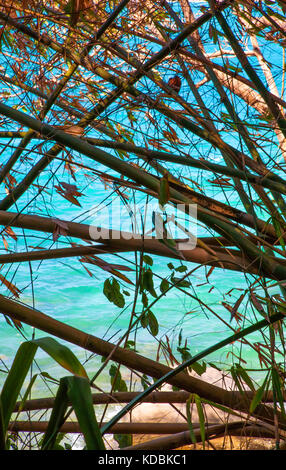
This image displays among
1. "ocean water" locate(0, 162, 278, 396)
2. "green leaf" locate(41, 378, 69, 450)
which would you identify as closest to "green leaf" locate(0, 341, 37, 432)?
"green leaf" locate(41, 378, 69, 450)

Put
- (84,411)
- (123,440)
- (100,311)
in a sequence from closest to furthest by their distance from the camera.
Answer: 1. (84,411)
2. (123,440)
3. (100,311)

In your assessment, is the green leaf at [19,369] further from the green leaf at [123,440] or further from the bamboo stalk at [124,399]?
the green leaf at [123,440]

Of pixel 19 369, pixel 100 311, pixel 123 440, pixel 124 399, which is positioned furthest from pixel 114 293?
pixel 100 311

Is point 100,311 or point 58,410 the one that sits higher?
point 100,311

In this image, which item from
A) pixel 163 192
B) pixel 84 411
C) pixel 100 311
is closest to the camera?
pixel 84 411

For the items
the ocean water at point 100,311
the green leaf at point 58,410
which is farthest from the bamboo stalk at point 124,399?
the ocean water at point 100,311

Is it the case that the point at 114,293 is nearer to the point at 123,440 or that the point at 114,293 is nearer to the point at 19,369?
the point at 123,440

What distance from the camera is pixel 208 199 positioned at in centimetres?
79

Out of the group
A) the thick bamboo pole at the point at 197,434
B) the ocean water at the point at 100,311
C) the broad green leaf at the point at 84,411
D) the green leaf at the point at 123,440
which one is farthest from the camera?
the ocean water at the point at 100,311

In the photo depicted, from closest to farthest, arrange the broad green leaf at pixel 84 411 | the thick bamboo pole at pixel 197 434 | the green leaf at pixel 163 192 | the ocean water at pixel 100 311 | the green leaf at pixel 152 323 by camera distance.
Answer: the broad green leaf at pixel 84 411
the green leaf at pixel 163 192
the thick bamboo pole at pixel 197 434
the green leaf at pixel 152 323
the ocean water at pixel 100 311

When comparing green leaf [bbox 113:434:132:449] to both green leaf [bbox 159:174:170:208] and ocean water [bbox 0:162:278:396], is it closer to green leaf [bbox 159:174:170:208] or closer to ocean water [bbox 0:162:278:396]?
green leaf [bbox 159:174:170:208]

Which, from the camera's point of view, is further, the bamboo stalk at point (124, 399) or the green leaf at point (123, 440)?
the green leaf at point (123, 440)

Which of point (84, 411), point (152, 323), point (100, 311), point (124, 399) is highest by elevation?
point (100, 311)
